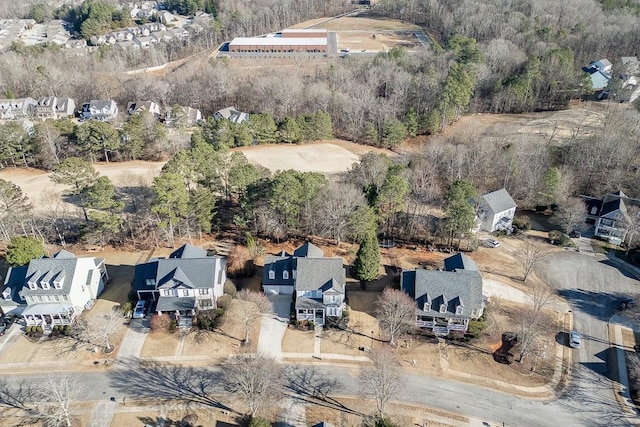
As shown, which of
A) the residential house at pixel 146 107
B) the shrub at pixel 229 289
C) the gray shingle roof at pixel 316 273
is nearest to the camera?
the gray shingle roof at pixel 316 273

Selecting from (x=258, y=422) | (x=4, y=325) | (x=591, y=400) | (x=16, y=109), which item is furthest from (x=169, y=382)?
(x=16, y=109)

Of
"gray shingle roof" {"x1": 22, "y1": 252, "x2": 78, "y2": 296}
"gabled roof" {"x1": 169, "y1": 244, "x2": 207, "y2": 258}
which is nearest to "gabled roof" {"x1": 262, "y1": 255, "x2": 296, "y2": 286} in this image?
"gabled roof" {"x1": 169, "y1": 244, "x2": 207, "y2": 258}

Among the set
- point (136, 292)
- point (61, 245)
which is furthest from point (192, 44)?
point (136, 292)

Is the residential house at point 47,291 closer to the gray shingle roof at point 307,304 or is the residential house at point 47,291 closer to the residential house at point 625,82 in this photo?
the gray shingle roof at point 307,304

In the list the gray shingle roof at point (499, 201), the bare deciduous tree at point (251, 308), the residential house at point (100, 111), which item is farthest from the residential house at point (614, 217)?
the residential house at point (100, 111)

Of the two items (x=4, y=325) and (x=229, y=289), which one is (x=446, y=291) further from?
(x=4, y=325)

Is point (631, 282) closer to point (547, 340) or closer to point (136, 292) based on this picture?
point (547, 340)
